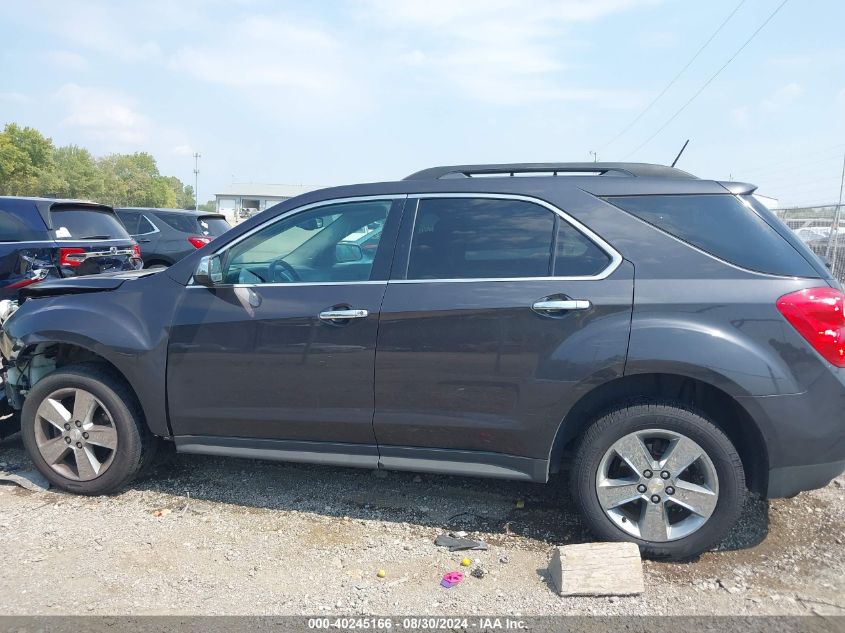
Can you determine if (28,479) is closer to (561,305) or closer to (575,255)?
(561,305)

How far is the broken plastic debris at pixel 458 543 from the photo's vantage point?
11.1ft

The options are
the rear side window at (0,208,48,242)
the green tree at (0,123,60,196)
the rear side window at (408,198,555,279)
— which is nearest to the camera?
the rear side window at (408,198,555,279)

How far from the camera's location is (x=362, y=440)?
349cm

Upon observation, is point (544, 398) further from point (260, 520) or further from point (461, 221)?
point (260, 520)

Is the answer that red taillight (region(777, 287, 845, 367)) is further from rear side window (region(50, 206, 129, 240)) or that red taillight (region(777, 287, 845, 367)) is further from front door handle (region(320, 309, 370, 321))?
rear side window (region(50, 206, 129, 240))

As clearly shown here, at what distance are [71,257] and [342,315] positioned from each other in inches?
199

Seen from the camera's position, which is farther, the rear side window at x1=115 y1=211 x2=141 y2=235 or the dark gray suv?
the rear side window at x1=115 y1=211 x2=141 y2=235

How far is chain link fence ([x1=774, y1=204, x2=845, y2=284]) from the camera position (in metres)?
13.2

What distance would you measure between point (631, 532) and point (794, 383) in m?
1.04

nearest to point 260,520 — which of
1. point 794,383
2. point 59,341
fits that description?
point 59,341

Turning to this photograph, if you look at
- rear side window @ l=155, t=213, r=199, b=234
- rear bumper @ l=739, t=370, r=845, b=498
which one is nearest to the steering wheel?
rear bumper @ l=739, t=370, r=845, b=498

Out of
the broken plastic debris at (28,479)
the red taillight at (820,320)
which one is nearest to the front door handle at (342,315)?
the red taillight at (820,320)

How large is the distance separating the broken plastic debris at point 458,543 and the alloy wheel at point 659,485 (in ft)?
2.22

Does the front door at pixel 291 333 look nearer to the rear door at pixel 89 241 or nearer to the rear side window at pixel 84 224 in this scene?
the rear door at pixel 89 241
